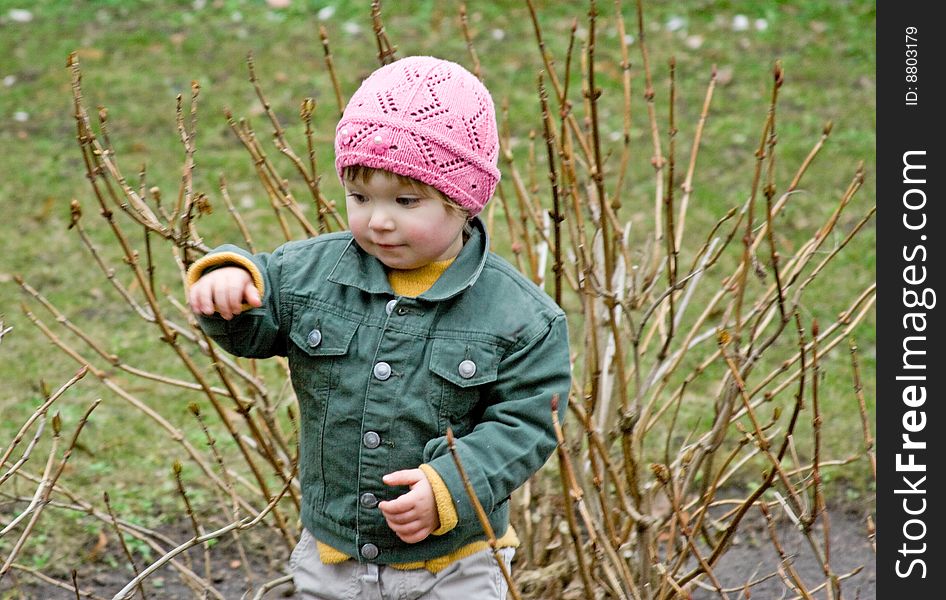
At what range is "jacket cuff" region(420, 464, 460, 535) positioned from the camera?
2041 mm

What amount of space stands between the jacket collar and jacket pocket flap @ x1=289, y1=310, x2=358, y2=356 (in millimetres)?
70

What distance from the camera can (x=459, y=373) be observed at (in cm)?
213

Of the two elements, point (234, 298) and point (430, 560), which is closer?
point (234, 298)

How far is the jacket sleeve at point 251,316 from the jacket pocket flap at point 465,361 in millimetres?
312

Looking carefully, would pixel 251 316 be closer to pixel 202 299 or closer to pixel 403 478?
pixel 202 299

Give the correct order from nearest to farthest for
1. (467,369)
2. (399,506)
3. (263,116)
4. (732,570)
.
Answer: (399,506)
(467,369)
(732,570)
(263,116)

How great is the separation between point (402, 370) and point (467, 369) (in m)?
0.12

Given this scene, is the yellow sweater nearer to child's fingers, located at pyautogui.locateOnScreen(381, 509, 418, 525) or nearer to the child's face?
the child's face

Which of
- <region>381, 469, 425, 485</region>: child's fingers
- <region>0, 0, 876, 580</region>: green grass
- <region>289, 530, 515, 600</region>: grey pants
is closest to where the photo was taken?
<region>381, 469, 425, 485</region>: child's fingers

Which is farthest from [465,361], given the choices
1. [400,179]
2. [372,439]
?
[400,179]

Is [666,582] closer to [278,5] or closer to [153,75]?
[153,75]

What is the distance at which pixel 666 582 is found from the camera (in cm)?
232

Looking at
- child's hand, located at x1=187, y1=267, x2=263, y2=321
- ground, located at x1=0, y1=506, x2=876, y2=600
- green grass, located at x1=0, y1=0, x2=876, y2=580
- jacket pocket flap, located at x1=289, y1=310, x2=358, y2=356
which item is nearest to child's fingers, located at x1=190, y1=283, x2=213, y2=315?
child's hand, located at x1=187, y1=267, x2=263, y2=321

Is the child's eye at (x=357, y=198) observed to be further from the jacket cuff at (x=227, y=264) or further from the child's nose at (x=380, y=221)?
the jacket cuff at (x=227, y=264)
